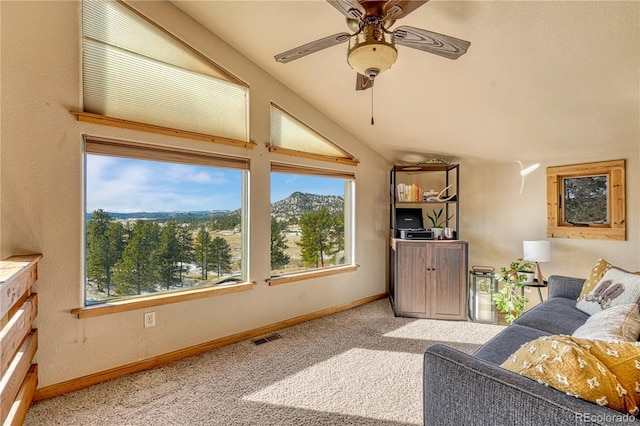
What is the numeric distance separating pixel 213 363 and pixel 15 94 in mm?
2423

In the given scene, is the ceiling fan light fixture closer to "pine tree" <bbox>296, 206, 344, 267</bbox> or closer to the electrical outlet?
"pine tree" <bbox>296, 206, 344, 267</bbox>

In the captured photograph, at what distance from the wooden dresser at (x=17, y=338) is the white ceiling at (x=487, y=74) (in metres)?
2.35

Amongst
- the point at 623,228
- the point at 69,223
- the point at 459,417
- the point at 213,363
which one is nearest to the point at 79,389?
the point at 213,363

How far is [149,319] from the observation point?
7.79 ft

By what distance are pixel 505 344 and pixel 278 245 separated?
2.31m

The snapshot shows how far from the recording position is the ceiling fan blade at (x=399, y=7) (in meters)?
1.37

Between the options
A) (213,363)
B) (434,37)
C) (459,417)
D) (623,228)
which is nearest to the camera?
(459,417)

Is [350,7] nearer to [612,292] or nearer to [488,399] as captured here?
[488,399]

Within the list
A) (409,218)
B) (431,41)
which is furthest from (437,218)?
(431,41)

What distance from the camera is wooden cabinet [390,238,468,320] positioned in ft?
11.2

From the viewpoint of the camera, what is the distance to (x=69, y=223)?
6.82 ft

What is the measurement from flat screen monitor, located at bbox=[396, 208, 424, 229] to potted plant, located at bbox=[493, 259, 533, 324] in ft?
3.75

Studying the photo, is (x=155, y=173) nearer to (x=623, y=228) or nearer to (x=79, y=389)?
(x=79, y=389)

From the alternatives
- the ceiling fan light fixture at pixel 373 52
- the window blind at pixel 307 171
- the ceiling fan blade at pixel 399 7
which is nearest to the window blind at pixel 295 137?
the window blind at pixel 307 171
